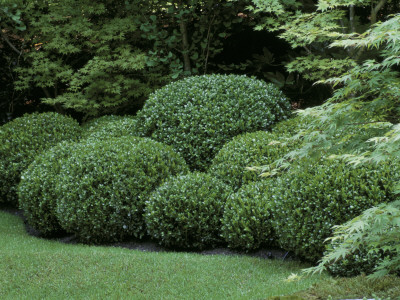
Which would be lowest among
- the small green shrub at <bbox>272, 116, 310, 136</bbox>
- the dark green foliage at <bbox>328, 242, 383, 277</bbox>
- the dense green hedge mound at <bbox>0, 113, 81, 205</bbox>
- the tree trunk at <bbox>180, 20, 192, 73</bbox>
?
the dark green foliage at <bbox>328, 242, 383, 277</bbox>

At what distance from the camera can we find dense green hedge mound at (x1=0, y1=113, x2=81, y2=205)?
757cm

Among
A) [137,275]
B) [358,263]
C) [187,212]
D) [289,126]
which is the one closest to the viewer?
[358,263]

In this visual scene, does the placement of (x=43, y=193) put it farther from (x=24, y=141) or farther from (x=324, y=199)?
(x=324, y=199)

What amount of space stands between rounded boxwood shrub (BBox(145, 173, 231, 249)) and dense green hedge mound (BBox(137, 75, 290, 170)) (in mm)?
1226

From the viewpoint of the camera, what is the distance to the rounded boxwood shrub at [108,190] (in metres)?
5.86

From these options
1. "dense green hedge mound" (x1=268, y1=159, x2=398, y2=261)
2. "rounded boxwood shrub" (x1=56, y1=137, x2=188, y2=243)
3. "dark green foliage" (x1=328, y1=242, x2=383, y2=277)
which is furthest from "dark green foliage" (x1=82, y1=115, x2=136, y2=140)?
"dark green foliage" (x1=328, y1=242, x2=383, y2=277)

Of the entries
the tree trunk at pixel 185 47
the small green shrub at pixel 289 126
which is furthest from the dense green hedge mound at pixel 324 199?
the tree trunk at pixel 185 47

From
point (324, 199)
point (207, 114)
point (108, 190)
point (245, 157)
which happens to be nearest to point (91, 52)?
point (207, 114)

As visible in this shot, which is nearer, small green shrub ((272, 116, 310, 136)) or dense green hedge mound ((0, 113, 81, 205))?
small green shrub ((272, 116, 310, 136))

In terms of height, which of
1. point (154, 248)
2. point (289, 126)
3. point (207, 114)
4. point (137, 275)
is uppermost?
point (207, 114)

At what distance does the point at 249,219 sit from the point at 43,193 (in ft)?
9.53

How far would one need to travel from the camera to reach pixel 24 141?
7637mm

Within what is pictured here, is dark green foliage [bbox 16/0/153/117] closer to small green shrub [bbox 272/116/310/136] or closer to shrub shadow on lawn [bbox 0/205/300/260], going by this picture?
shrub shadow on lawn [bbox 0/205/300/260]

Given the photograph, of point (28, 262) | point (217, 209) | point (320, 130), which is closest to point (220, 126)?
point (217, 209)
